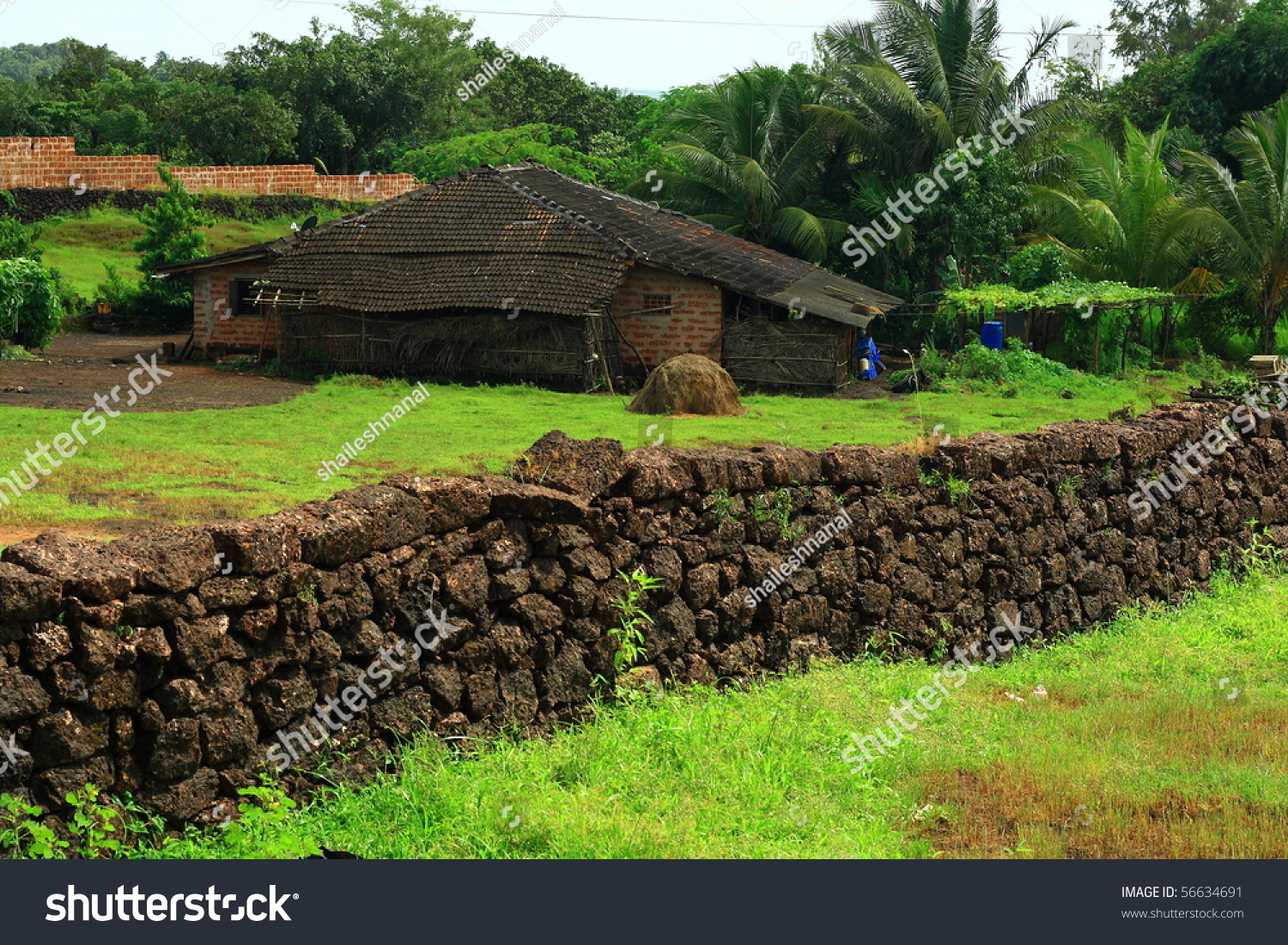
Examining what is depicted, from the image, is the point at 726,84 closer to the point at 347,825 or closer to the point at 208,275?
the point at 208,275

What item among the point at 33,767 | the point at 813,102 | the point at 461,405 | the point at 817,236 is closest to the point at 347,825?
the point at 33,767

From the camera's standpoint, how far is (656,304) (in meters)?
29.3

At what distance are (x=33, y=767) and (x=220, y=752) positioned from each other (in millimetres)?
783

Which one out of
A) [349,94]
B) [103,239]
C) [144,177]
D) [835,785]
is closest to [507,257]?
[103,239]

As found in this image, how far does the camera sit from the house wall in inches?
1261

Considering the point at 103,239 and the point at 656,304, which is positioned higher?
the point at 103,239

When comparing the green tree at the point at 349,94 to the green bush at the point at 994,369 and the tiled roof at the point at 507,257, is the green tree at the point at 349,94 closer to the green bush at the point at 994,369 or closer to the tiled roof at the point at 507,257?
the tiled roof at the point at 507,257
